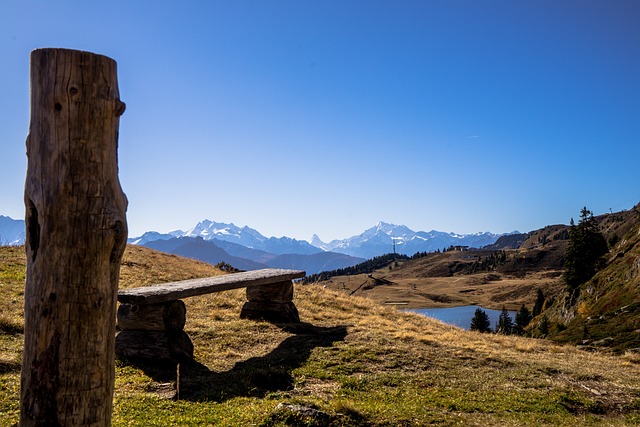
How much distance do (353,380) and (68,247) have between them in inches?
304

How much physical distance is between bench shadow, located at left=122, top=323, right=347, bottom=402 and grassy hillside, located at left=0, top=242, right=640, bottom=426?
1.2 inches

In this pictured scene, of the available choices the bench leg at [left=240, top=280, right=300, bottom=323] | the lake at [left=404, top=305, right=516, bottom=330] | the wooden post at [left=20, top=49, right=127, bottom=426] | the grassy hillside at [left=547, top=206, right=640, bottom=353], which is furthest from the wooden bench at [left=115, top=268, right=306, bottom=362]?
the lake at [left=404, top=305, right=516, bottom=330]

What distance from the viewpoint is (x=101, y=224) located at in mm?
4910

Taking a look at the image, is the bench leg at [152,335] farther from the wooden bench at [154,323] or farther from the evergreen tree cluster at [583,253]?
the evergreen tree cluster at [583,253]

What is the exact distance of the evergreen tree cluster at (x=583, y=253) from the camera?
203 ft

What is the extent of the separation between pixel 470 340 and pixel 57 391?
52.2ft

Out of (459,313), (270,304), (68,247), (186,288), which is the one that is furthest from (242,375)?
(459,313)

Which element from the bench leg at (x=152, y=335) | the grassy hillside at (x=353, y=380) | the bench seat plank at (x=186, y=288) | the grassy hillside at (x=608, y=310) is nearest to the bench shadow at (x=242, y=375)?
the grassy hillside at (x=353, y=380)

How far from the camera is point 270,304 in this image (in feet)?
57.7

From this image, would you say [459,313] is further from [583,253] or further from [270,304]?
[270,304]

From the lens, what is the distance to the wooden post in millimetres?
4656

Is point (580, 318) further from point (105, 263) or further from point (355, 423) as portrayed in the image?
point (105, 263)

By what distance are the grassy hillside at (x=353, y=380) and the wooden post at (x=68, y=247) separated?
11.4 feet

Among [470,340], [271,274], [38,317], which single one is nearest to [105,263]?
[38,317]
